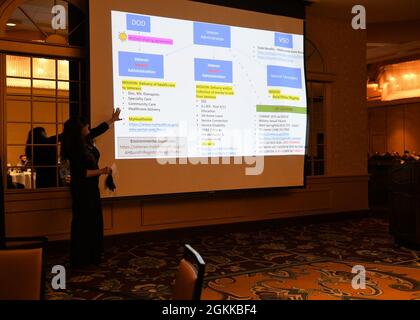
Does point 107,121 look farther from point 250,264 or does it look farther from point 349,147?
point 349,147

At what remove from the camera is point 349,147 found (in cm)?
748

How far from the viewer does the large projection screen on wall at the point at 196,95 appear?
5008mm

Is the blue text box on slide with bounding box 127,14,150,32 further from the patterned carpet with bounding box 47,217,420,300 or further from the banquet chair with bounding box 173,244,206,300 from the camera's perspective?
the banquet chair with bounding box 173,244,206,300

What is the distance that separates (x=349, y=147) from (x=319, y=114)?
2.48ft

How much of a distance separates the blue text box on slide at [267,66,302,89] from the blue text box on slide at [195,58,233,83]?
0.62 m

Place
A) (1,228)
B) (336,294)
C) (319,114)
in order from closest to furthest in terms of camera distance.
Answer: (336,294), (1,228), (319,114)

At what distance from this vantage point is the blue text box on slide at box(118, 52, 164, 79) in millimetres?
5012

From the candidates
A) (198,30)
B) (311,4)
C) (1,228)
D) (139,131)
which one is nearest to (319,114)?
(311,4)

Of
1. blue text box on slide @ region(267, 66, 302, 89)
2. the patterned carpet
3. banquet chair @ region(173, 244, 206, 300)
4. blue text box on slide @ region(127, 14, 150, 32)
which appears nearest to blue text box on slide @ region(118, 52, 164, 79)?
blue text box on slide @ region(127, 14, 150, 32)

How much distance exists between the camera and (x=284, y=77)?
A: 20.1ft

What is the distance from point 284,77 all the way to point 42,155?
313 centimetres

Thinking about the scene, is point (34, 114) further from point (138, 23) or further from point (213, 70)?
point (213, 70)

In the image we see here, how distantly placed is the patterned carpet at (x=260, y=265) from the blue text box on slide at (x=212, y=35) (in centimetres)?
231

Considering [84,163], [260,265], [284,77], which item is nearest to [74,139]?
[84,163]
